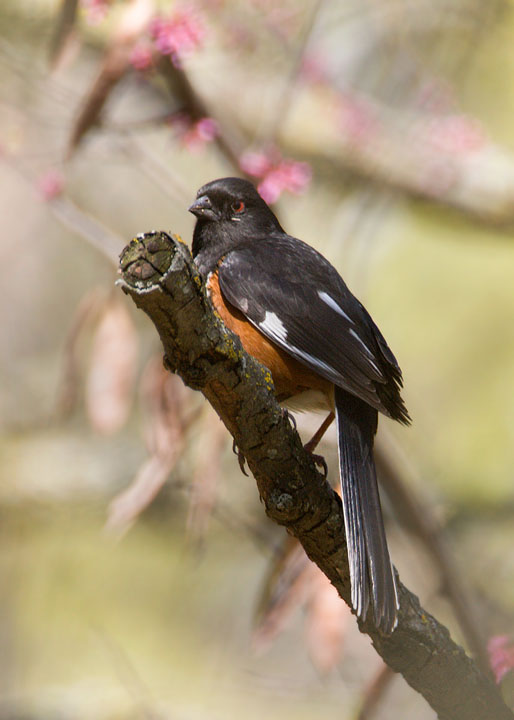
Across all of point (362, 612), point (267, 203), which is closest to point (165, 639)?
point (267, 203)

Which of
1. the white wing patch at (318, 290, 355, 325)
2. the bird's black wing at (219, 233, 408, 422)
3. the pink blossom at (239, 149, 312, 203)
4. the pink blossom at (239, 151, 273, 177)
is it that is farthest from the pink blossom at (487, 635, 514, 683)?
the pink blossom at (239, 151, 273, 177)

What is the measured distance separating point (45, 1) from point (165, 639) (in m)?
5.11

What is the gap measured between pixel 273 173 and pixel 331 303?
1.04 m

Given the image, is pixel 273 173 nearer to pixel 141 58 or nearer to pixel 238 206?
pixel 238 206

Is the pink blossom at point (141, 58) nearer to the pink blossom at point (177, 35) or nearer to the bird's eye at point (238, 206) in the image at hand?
the pink blossom at point (177, 35)

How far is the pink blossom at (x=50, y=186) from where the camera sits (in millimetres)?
3598

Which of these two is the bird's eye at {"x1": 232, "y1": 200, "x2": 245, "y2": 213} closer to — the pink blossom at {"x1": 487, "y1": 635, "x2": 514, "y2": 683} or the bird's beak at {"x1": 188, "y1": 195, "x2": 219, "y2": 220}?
the bird's beak at {"x1": 188, "y1": 195, "x2": 219, "y2": 220}

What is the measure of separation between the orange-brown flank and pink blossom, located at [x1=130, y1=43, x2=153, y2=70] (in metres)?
1.00

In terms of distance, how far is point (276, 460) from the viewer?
6.69 ft

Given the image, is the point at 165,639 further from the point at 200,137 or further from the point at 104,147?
the point at 200,137

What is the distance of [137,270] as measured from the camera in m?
1.67

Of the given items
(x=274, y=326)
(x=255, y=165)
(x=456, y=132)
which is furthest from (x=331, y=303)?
(x=456, y=132)

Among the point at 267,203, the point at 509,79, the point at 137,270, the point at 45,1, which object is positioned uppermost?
the point at 509,79

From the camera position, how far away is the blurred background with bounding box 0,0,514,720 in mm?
3328
